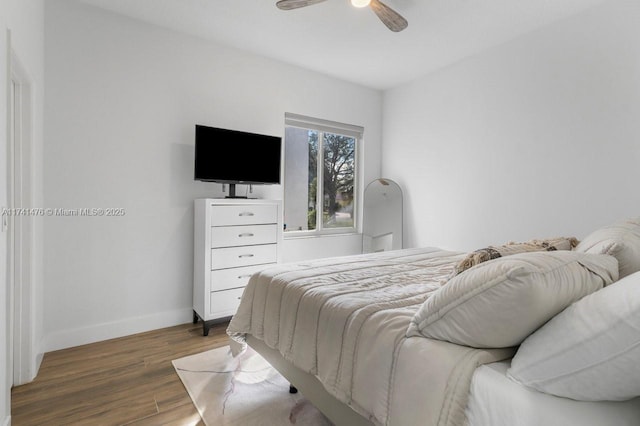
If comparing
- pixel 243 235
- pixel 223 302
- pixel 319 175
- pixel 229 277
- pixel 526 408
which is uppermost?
pixel 319 175

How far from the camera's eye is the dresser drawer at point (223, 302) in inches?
110

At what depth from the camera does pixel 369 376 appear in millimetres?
1117

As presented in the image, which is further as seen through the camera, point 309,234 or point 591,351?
point 309,234

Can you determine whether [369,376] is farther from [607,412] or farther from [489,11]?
[489,11]

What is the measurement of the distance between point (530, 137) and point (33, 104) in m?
3.82

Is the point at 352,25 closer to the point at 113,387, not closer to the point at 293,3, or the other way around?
the point at 293,3

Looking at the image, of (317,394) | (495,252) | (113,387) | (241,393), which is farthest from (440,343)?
(113,387)

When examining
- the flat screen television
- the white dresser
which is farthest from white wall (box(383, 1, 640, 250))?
the white dresser

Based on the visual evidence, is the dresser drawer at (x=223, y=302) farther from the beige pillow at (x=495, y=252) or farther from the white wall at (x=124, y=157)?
the beige pillow at (x=495, y=252)

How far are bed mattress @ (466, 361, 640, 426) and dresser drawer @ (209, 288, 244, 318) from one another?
7.45 ft

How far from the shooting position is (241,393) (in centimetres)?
189

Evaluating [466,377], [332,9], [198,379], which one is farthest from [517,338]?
[332,9]

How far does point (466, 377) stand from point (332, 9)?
8.97ft

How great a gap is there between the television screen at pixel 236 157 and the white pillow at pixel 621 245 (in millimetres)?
2518
